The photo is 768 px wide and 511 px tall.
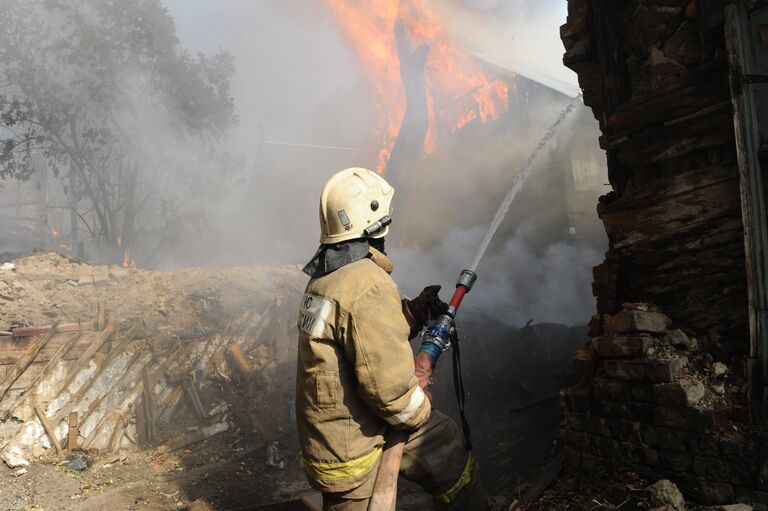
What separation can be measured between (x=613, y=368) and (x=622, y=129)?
71.3 inches

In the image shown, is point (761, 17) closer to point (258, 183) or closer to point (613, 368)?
point (613, 368)

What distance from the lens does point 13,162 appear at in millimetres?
16375

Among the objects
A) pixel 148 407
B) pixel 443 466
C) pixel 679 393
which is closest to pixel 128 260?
pixel 148 407

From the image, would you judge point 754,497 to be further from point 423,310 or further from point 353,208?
point 353,208

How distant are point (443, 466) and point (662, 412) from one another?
58.0 inches

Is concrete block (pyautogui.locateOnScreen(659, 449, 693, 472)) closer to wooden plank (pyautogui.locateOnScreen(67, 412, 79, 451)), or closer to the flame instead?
wooden plank (pyautogui.locateOnScreen(67, 412, 79, 451))

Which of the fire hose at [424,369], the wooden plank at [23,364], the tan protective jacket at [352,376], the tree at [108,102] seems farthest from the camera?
the tree at [108,102]

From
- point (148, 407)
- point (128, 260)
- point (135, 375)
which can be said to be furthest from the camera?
point (128, 260)

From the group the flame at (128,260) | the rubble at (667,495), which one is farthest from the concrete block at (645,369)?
the flame at (128,260)

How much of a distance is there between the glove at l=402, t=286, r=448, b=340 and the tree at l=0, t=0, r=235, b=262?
56.6 ft

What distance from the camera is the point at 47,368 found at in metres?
7.04

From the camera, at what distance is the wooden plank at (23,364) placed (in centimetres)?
670

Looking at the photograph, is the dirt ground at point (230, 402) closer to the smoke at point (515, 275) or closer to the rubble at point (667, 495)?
the rubble at point (667, 495)

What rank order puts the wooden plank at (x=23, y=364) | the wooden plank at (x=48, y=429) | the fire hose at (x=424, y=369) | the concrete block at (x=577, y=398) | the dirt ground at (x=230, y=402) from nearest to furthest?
the fire hose at (x=424, y=369), the concrete block at (x=577, y=398), the dirt ground at (x=230, y=402), the wooden plank at (x=48, y=429), the wooden plank at (x=23, y=364)
